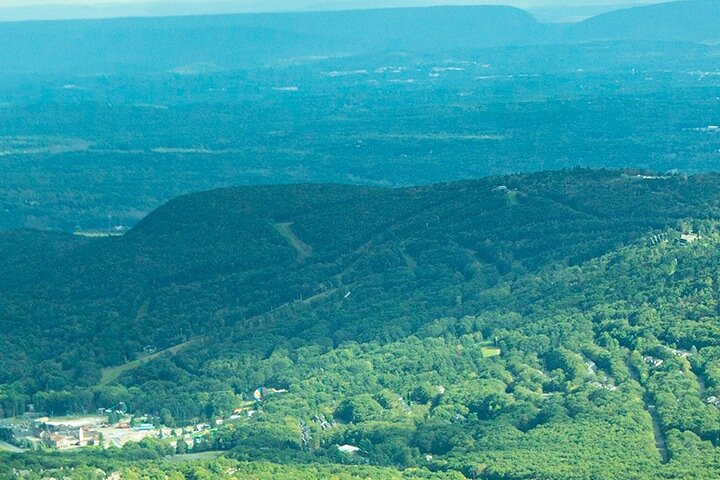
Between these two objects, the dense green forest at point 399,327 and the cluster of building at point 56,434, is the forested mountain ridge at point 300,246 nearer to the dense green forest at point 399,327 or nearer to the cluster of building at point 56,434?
the dense green forest at point 399,327

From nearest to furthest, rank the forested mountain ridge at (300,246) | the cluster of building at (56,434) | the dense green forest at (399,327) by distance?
the dense green forest at (399,327)
the cluster of building at (56,434)
the forested mountain ridge at (300,246)

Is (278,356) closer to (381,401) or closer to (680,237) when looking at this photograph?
A: (381,401)

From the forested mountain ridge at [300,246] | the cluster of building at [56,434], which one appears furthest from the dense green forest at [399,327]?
the cluster of building at [56,434]

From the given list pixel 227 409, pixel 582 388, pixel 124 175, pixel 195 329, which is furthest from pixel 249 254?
pixel 124 175

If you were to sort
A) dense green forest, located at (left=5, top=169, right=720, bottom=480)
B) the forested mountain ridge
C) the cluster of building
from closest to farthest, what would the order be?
dense green forest, located at (left=5, top=169, right=720, bottom=480), the cluster of building, the forested mountain ridge

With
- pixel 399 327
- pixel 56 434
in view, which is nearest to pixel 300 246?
pixel 399 327

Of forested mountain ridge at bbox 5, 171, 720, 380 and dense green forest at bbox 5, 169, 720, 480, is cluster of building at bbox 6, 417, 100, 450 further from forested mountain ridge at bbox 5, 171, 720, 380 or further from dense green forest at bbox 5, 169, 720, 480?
forested mountain ridge at bbox 5, 171, 720, 380

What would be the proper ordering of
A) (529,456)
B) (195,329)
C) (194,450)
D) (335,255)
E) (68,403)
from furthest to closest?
1. (335,255)
2. (195,329)
3. (68,403)
4. (194,450)
5. (529,456)

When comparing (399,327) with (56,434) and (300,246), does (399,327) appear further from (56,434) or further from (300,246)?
(300,246)

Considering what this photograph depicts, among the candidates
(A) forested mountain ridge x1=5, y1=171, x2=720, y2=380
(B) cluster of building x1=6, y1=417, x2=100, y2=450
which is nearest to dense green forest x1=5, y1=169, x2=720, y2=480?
(A) forested mountain ridge x1=5, y1=171, x2=720, y2=380
